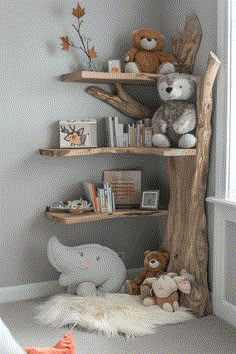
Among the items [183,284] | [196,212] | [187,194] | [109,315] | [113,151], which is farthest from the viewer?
[113,151]

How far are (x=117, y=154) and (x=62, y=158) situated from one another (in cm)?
43

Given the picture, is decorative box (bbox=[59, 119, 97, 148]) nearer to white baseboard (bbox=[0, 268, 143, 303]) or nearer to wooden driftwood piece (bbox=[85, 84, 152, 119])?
wooden driftwood piece (bbox=[85, 84, 152, 119])

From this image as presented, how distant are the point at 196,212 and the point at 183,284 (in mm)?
468

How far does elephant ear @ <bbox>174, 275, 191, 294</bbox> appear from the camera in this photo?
10.4 ft

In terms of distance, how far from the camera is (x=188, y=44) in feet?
11.3

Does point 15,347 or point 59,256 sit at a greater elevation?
point 15,347

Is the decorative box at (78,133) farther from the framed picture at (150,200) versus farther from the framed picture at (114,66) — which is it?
the framed picture at (150,200)

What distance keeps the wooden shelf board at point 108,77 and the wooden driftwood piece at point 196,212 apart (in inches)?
17.0

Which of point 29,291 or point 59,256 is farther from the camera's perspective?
point 29,291

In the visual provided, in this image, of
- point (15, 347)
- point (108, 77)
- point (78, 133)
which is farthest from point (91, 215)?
point (15, 347)

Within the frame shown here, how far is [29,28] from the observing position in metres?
3.43

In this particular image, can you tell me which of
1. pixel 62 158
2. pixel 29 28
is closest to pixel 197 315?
pixel 62 158

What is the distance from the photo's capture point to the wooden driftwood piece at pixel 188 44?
3.37 metres

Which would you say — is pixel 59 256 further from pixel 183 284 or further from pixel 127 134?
pixel 127 134
